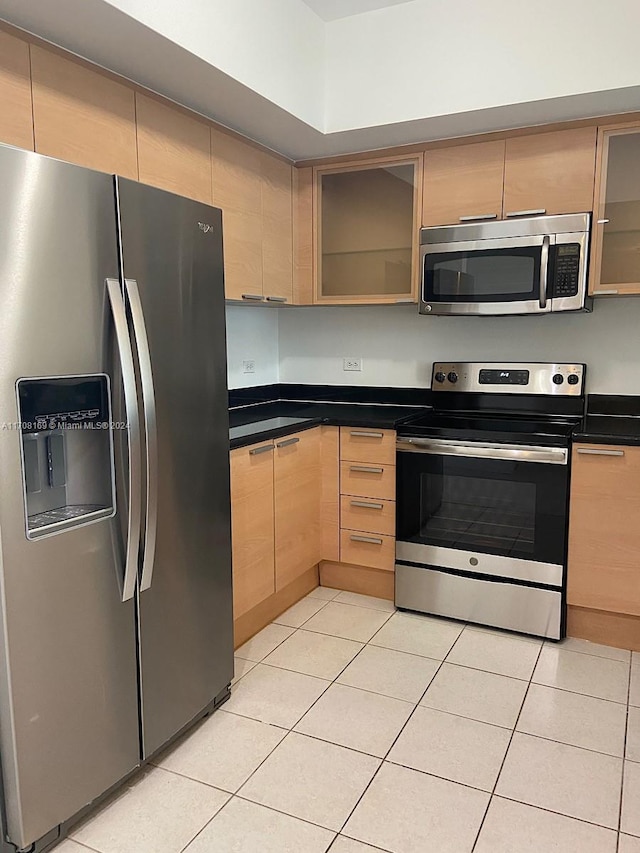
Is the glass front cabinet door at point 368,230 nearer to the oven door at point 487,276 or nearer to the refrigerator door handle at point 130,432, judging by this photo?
the oven door at point 487,276

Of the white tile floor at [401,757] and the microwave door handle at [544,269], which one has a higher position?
the microwave door handle at [544,269]

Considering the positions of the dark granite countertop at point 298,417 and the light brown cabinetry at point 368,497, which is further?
the light brown cabinetry at point 368,497

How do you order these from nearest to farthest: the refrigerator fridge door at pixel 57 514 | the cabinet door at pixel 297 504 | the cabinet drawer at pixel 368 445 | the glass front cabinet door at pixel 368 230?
the refrigerator fridge door at pixel 57 514, the cabinet door at pixel 297 504, the cabinet drawer at pixel 368 445, the glass front cabinet door at pixel 368 230

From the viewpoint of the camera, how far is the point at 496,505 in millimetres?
2799

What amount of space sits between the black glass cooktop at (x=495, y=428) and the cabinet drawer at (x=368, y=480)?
21 cm

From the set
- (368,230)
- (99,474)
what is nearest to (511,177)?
(368,230)

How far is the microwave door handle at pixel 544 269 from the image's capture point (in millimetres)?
2760

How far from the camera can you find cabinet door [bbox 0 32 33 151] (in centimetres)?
181

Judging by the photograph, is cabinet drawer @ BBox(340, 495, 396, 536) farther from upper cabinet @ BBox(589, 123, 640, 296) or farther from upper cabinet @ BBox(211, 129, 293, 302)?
upper cabinet @ BBox(589, 123, 640, 296)

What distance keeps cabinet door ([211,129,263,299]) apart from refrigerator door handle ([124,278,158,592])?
103cm

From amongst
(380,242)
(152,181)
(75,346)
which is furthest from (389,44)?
(75,346)

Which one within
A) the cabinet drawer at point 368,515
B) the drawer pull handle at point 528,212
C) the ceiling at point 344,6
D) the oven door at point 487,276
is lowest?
the cabinet drawer at point 368,515

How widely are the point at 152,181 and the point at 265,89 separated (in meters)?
0.57

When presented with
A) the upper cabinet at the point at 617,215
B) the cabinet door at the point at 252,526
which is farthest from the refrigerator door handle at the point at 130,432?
the upper cabinet at the point at 617,215
